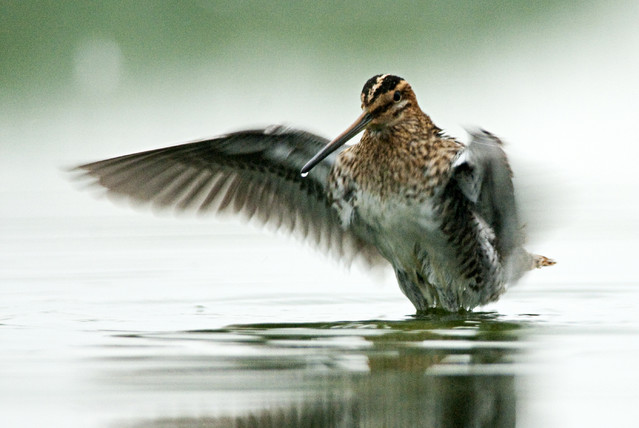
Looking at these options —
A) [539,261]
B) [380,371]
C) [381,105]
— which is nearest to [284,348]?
[380,371]

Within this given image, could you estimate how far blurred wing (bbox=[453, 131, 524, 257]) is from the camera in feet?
21.6

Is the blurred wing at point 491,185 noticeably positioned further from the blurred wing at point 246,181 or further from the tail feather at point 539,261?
the blurred wing at point 246,181

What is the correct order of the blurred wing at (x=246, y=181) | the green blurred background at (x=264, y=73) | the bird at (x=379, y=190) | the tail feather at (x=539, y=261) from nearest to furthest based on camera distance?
the bird at (x=379, y=190) < the blurred wing at (x=246, y=181) < the tail feather at (x=539, y=261) < the green blurred background at (x=264, y=73)

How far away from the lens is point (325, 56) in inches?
652

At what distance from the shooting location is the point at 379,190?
7.27 m

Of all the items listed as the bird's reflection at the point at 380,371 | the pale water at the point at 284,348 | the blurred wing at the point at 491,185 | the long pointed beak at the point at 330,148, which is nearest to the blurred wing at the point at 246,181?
the long pointed beak at the point at 330,148

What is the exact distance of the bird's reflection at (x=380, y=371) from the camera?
14.6ft

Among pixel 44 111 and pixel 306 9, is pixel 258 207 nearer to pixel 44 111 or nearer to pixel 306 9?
pixel 44 111

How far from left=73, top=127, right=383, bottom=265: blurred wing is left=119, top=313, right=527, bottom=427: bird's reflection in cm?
110

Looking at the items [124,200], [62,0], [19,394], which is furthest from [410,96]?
[62,0]

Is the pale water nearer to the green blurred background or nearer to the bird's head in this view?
the bird's head

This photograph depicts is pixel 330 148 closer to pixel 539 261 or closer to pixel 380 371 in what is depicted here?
pixel 539 261

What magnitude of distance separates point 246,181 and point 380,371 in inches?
116

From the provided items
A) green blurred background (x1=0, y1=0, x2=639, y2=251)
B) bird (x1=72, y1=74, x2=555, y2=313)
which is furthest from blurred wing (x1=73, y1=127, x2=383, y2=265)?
green blurred background (x1=0, y1=0, x2=639, y2=251)
